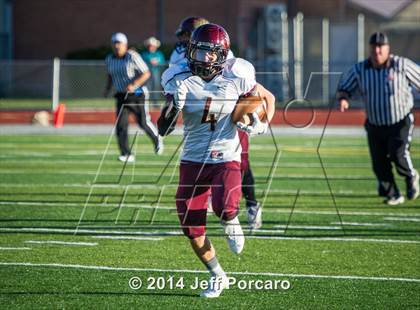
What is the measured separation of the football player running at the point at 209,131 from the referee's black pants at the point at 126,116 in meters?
7.24

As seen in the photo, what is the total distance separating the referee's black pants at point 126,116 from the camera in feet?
44.4

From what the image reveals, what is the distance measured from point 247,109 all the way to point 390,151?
168 inches

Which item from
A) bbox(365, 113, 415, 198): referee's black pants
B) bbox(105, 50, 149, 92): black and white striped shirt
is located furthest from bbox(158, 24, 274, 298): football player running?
bbox(105, 50, 149, 92): black and white striped shirt

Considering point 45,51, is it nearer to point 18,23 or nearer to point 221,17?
point 18,23

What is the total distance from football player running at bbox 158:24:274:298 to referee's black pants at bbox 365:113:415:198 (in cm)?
408

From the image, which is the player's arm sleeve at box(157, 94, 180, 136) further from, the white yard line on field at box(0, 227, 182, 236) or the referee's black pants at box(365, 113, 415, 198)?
the referee's black pants at box(365, 113, 415, 198)

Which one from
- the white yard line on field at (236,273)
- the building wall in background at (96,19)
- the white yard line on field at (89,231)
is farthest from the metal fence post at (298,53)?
the white yard line on field at (236,273)

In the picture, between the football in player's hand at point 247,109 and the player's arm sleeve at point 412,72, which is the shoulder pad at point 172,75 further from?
the player's arm sleeve at point 412,72

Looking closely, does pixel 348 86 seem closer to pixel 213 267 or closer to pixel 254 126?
pixel 254 126

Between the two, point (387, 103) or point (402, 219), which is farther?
point (387, 103)

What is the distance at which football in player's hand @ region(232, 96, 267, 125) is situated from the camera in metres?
5.99

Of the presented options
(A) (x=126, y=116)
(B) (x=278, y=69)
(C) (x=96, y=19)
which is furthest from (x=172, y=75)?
(C) (x=96, y=19)

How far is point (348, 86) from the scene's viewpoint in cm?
996

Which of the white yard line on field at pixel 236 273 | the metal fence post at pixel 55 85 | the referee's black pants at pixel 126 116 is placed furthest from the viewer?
the metal fence post at pixel 55 85
